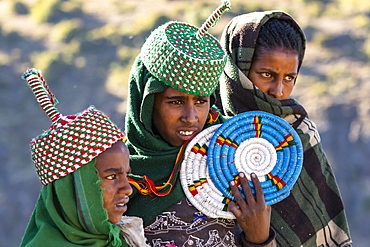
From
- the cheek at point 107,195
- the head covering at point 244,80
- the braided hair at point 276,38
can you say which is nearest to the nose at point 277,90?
the head covering at point 244,80

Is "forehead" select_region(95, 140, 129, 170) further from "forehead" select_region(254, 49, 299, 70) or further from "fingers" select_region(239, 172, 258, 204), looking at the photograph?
"forehead" select_region(254, 49, 299, 70)

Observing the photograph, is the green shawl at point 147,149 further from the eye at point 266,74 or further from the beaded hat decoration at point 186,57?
the eye at point 266,74

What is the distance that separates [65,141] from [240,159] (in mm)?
1022

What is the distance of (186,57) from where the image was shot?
3.55 m

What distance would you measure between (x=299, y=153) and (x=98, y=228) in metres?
1.20

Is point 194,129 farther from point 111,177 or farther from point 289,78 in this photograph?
point 289,78

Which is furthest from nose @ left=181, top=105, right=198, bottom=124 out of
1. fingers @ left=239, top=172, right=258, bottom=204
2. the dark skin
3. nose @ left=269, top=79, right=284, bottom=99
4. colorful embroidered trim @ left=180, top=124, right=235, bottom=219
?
nose @ left=269, top=79, right=284, bottom=99

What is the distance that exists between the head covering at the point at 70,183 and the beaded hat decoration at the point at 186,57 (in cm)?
58

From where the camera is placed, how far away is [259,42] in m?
4.08

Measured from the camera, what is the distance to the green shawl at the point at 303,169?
12.9 feet

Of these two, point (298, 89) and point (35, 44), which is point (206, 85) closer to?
point (298, 89)

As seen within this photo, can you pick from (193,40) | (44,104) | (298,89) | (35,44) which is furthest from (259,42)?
(35,44)

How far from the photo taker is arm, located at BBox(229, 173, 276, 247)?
3.52 m

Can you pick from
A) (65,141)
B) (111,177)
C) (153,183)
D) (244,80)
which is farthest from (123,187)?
(244,80)
